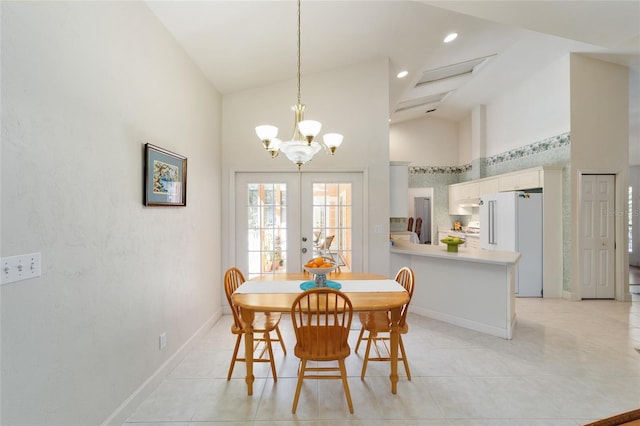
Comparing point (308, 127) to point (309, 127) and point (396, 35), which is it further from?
point (396, 35)

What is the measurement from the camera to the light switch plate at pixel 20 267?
1.13 m

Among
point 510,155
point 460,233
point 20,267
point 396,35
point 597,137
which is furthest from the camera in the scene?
point 460,233

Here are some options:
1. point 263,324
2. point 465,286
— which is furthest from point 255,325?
point 465,286

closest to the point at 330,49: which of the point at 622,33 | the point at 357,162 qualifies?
the point at 357,162

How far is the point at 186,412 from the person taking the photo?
1.88 meters

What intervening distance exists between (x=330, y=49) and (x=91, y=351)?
3.48 meters

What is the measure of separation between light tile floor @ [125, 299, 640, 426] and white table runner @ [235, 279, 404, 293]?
712mm

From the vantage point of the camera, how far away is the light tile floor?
1831 mm

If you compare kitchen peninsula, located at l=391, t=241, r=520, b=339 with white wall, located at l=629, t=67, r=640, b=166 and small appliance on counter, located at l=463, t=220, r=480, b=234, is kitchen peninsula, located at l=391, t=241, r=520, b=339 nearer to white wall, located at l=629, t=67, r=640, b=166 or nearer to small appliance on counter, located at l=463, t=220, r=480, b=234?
small appliance on counter, located at l=463, t=220, r=480, b=234

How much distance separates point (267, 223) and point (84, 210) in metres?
2.30

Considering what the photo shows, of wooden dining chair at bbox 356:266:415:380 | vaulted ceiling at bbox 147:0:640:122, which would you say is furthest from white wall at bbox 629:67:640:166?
wooden dining chair at bbox 356:266:415:380

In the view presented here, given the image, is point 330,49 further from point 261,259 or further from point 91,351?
point 91,351

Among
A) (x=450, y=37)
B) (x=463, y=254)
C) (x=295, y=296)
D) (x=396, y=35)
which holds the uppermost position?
(x=450, y=37)

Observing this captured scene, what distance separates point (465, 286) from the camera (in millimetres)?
3260
